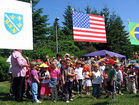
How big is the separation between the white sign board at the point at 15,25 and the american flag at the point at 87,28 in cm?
459

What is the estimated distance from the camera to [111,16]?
159 feet

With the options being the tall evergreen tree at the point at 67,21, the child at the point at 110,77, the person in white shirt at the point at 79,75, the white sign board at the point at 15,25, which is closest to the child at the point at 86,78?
the person in white shirt at the point at 79,75

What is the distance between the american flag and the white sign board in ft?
15.0

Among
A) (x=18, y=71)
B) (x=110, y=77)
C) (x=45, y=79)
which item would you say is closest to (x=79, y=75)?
(x=110, y=77)

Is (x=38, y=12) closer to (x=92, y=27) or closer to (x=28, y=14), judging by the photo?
(x=92, y=27)

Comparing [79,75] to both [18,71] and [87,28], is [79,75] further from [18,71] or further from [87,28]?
[18,71]

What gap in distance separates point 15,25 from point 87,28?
5.69 m

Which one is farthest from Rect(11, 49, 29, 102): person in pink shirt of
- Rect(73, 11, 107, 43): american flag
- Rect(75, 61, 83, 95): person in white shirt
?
Rect(73, 11, 107, 43): american flag

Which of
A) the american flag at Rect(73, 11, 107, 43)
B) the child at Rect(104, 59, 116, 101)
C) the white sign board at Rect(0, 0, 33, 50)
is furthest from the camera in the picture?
the american flag at Rect(73, 11, 107, 43)

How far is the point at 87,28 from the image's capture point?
30.3 ft

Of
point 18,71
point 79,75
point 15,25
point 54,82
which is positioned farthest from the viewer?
point 79,75

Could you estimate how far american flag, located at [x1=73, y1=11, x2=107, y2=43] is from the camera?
8.69 meters

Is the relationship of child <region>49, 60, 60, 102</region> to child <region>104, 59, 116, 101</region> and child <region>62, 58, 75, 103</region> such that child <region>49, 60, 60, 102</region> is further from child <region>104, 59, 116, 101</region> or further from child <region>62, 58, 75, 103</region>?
child <region>104, 59, 116, 101</region>

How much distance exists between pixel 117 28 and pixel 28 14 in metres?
41.3
